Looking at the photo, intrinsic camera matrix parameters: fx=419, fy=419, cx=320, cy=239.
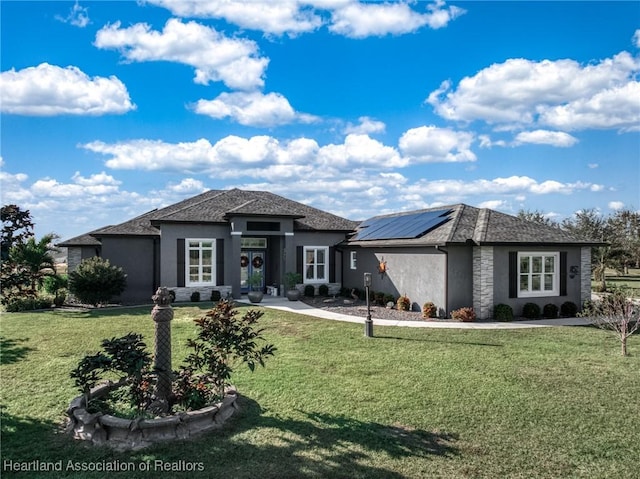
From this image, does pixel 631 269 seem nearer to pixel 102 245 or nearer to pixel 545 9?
pixel 545 9

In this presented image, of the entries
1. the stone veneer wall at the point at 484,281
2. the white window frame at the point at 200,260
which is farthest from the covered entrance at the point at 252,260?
the stone veneer wall at the point at 484,281

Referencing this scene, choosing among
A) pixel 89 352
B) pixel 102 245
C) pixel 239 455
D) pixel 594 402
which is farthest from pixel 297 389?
pixel 102 245

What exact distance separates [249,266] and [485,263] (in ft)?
41.4

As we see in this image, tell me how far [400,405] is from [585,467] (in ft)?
8.87

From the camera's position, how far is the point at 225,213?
20781mm

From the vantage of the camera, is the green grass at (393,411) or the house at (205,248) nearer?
the green grass at (393,411)

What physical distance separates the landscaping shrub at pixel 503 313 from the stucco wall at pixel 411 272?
1.91 metres

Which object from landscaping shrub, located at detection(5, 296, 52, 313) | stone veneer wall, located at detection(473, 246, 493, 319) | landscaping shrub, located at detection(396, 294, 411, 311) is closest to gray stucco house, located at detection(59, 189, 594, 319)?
stone veneer wall, located at detection(473, 246, 493, 319)

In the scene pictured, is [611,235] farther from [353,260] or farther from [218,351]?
[218,351]

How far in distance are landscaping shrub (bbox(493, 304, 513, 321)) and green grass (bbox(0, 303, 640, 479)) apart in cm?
322

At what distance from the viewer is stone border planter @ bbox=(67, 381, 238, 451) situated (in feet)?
18.6

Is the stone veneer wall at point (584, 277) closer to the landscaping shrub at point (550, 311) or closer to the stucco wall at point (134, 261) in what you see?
the landscaping shrub at point (550, 311)

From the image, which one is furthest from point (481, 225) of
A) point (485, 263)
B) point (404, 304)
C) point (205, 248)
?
point (205, 248)

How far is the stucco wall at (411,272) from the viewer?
16.1 m
